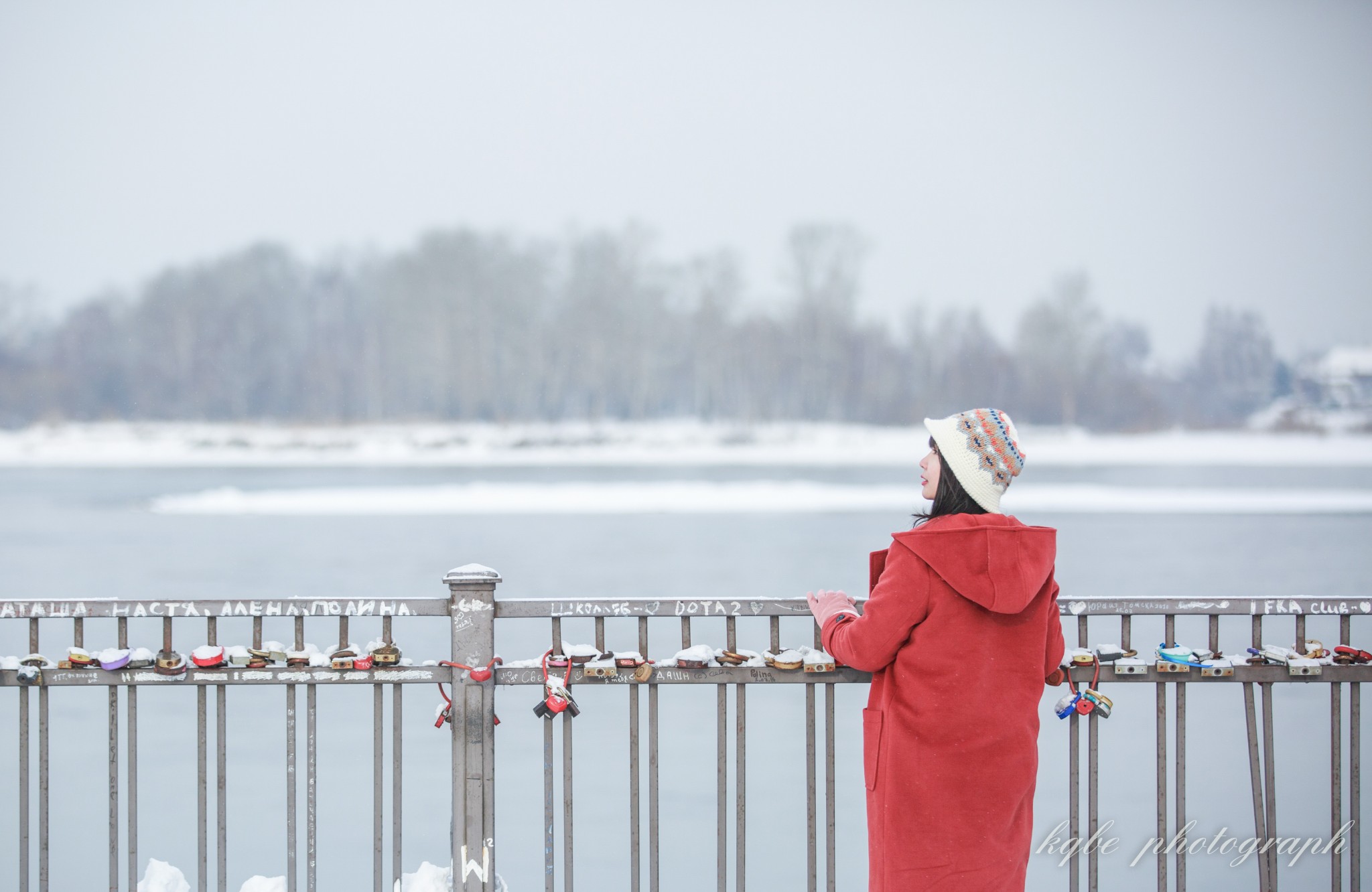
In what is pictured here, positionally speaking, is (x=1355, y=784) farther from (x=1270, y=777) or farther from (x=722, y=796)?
(x=722, y=796)

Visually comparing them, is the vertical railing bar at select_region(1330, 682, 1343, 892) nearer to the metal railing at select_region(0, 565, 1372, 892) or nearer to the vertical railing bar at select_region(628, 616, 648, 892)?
the metal railing at select_region(0, 565, 1372, 892)

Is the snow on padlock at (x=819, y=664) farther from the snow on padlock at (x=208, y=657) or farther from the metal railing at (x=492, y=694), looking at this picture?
the snow on padlock at (x=208, y=657)

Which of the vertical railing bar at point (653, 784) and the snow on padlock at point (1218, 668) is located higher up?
the snow on padlock at point (1218, 668)

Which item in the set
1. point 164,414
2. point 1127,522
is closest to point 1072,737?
point 1127,522

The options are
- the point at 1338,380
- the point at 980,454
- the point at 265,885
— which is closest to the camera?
the point at 980,454

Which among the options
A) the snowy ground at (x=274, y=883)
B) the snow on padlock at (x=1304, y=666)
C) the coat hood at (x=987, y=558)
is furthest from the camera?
the snowy ground at (x=274, y=883)

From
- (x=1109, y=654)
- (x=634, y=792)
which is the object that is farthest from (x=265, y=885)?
(x=1109, y=654)

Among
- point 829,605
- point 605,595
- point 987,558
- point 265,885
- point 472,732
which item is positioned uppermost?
point 987,558

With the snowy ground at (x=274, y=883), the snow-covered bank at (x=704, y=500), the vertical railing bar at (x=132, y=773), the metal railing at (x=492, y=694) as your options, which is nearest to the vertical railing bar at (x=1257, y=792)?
the metal railing at (x=492, y=694)

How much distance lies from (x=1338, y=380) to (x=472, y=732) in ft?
202

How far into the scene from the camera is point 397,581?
37.9ft

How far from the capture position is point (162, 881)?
119 inches

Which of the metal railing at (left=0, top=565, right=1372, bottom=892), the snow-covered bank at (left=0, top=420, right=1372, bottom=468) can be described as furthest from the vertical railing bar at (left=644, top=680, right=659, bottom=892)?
the snow-covered bank at (left=0, top=420, right=1372, bottom=468)

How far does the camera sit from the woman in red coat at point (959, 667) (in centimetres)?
195
